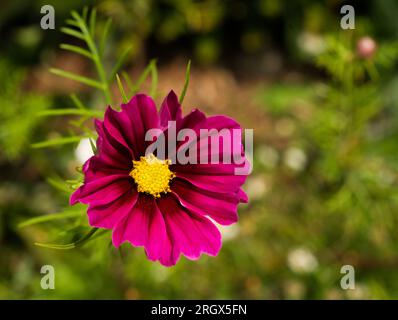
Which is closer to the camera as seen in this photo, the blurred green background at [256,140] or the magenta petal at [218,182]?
the magenta petal at [218,182]

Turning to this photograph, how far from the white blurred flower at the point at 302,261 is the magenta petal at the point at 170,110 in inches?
44.4

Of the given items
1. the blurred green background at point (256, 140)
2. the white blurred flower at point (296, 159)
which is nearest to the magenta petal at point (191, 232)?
the blurred green background at point (256, 140)

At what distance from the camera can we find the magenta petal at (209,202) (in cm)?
84

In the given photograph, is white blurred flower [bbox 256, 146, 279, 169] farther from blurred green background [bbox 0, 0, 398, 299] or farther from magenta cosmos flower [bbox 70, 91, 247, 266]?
magenta cosmos flower [bbox 70, 91, 247, 266]

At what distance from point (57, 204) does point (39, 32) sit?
0.70 metres

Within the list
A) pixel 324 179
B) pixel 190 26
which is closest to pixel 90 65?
pixel 190 26

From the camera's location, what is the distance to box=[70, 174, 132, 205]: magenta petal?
75 cm

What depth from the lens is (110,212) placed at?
2.60ft

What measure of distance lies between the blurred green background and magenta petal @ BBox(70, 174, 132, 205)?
597 mm

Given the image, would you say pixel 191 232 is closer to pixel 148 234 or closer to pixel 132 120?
pixel 148 234

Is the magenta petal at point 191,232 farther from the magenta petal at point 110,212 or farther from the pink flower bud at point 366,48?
the pink flower bud at point 366,48

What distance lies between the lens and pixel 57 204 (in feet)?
6.04

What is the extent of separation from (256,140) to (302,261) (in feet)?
1.75
